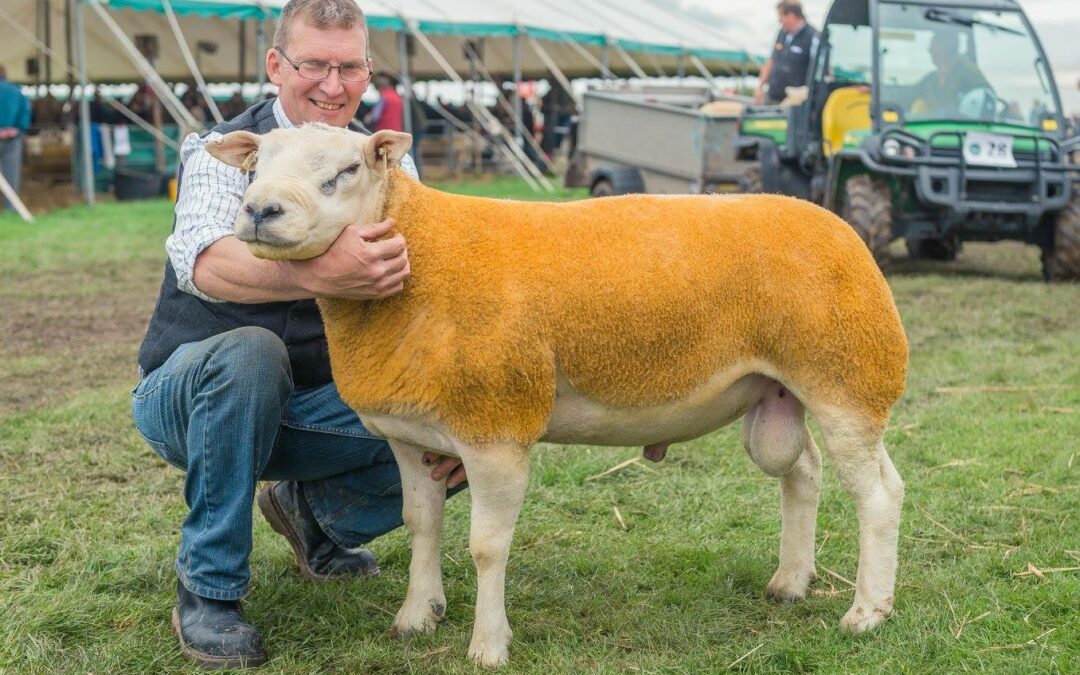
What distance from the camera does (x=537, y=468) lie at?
462 centimetres

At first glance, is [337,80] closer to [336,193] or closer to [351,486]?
[336,193]

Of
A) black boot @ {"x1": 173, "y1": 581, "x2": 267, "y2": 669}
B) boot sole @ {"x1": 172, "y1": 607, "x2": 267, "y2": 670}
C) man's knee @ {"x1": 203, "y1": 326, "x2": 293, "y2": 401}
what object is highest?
man's knee @ {"x1": 203, "y1": 326, "x2": 293, "y2": 401}

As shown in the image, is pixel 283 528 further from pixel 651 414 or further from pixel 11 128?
pixel 11 128

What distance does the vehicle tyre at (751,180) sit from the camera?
11352 millimetres

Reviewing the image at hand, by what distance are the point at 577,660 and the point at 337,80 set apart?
167 centimetres

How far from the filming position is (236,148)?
2.84 metres

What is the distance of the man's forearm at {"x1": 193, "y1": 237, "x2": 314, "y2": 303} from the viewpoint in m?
2.82

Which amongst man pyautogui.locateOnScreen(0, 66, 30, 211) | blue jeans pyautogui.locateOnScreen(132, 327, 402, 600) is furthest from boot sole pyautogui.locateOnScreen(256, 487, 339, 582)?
man pyautogui.locateOnScreen(0, 66, 30, 211)

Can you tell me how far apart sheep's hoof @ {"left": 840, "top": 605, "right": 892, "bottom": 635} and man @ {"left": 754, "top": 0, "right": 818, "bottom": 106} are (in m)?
9.91

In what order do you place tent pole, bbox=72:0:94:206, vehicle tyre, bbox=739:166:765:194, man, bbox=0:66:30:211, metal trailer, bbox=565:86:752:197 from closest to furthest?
vehicle tyre, bbox=739:166:765:194 < metal trailer, bbox=565:86:752:197 < man, bbox=0:66:30:211 < tent pole, bbox=72:0:94:206

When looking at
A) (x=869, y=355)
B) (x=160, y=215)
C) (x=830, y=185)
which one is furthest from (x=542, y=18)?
(x=869, y=355)

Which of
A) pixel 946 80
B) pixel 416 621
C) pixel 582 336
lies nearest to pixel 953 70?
pixel 946 80

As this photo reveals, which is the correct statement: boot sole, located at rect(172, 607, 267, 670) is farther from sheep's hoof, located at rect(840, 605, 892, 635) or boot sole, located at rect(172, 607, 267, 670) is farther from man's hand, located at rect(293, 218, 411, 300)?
sheep's hoof, located at rect(840, 605, 892, 635)

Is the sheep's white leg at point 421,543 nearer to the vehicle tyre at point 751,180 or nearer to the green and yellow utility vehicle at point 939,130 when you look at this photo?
the green and yellow utility vehicle at point 939,130
